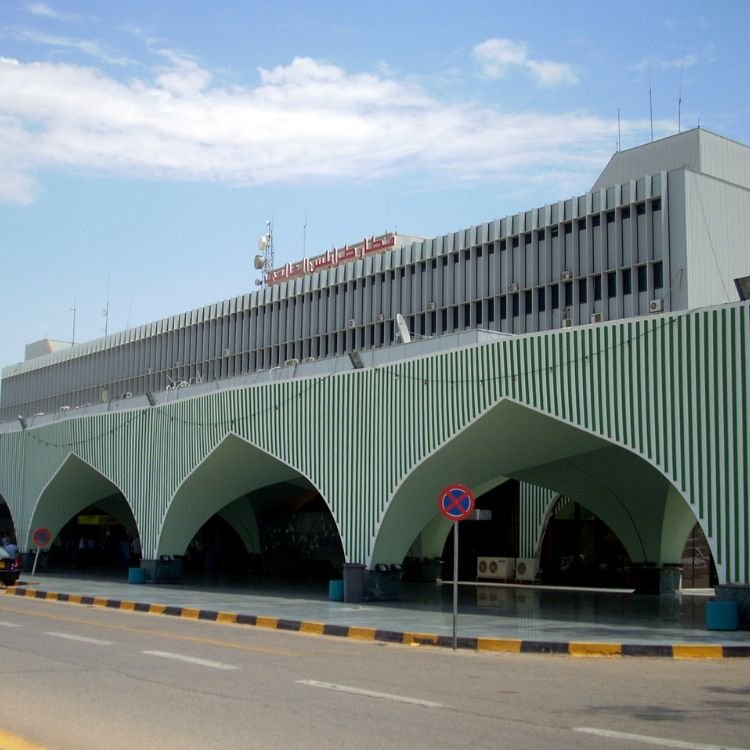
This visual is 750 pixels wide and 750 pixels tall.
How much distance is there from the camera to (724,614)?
16.0 metres

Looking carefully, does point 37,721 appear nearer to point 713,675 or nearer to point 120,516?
point 713,675

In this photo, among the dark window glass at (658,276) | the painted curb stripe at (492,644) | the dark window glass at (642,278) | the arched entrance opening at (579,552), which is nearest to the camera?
the painted curb stripe at (492,644)

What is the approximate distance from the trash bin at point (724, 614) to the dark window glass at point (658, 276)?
70.9 ft

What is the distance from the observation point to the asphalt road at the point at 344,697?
23.9 feet

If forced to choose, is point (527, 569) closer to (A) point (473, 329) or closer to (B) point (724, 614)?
(A) point (473, 329)

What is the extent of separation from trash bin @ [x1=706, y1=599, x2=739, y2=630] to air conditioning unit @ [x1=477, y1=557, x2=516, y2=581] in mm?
18287

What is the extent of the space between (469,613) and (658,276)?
774 inches

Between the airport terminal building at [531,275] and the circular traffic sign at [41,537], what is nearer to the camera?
the circular traffic sign at [41,537]

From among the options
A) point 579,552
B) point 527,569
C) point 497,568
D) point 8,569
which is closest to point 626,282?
point 579,552

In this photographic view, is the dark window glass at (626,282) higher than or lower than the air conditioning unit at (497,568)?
higher

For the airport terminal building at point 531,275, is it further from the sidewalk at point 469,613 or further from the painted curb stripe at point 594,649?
the painted curb stripe at point 594,649

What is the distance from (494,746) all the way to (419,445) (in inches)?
567

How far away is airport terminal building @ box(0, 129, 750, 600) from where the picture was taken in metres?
17.8

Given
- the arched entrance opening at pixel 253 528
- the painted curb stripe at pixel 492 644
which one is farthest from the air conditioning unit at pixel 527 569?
the painted curb stripe at pixel 492 644
